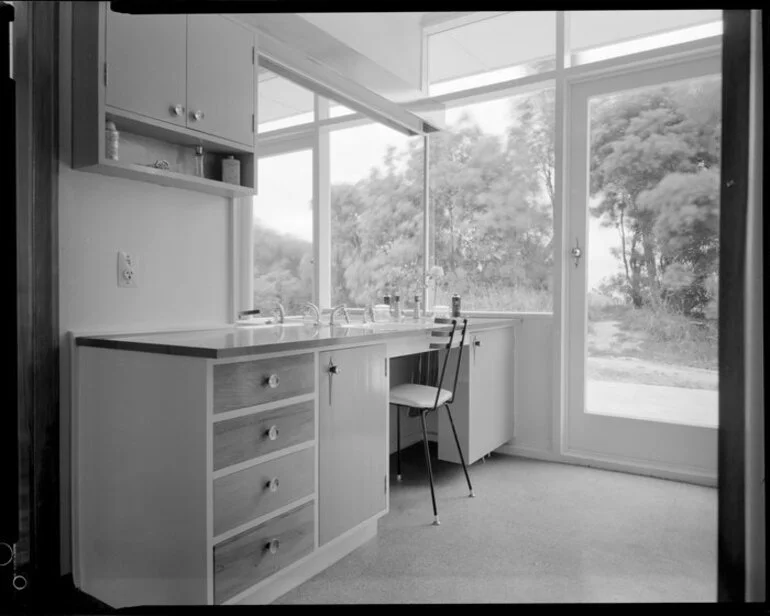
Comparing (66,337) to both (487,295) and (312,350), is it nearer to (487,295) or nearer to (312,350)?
(312,350)

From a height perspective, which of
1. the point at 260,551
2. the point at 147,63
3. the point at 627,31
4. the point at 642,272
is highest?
the point at 627,31

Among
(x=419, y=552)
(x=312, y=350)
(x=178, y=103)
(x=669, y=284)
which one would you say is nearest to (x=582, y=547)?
(x=419, y=552)

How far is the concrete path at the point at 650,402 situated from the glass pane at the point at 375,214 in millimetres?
1237

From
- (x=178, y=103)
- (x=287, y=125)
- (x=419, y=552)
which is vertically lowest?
(x=419, y=552)

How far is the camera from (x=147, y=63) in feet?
5.50

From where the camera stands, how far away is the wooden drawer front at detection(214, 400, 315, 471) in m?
1.43

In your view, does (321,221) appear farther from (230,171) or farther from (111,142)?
(111,142)

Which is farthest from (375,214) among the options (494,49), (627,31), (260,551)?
(260,551)

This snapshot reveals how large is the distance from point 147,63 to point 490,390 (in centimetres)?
212

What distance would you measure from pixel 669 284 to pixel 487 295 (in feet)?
3.26

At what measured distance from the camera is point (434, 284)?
11.3 feet

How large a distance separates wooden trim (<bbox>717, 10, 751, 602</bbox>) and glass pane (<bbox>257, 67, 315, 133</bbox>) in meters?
1.88

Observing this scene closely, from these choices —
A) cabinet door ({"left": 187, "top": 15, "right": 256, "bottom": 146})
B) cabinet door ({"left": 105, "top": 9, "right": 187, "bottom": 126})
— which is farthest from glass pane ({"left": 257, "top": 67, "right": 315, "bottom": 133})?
cabinet door ({"left": 105, "top": 9, "right": 187, "bottom": 126})

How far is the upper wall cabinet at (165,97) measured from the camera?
1.58m
